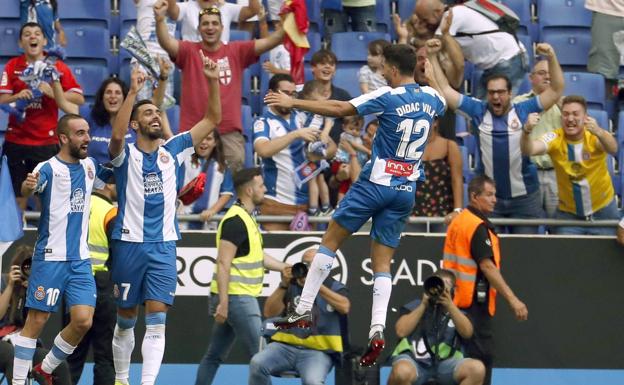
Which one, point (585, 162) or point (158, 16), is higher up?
point (158, 16)

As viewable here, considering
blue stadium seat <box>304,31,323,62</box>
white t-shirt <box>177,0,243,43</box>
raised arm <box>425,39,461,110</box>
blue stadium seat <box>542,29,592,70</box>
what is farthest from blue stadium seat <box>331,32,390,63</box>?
raised arm <box>425,39,461,110</box>

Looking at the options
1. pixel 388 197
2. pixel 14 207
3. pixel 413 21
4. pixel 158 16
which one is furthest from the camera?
pixel 413 21

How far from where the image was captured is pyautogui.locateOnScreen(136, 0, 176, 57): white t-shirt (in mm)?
14594

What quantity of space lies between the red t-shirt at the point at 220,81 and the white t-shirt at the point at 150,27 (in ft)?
2.04

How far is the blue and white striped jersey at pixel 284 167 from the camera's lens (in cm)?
1353

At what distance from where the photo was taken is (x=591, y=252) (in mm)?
13609

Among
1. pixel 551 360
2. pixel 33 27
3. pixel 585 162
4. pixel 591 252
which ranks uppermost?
pixel 33 27

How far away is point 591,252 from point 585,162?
88 cm

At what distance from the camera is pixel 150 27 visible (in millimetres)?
14648

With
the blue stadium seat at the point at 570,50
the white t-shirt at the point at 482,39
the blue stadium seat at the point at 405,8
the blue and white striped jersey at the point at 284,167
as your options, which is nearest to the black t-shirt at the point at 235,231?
the blue and white striped jersey at the point at 284,167

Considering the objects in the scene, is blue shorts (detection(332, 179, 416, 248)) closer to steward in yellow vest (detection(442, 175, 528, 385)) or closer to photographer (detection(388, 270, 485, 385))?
photographer (detection(388, 270, 485, 385))

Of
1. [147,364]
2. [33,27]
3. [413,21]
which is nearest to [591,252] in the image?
[413,21]

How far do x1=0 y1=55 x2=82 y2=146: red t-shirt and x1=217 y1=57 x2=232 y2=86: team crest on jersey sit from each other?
1353mm

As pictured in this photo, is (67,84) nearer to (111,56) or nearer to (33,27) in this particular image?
(33,27)
